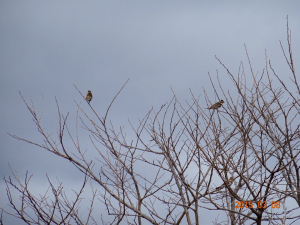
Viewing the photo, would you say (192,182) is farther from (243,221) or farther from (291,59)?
(291,59)

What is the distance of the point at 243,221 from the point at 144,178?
1.68 meters

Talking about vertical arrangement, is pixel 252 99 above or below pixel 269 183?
above

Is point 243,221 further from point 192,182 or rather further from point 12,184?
point 12,184

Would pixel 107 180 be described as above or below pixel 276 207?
above

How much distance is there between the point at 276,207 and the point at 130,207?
1843 millimetres

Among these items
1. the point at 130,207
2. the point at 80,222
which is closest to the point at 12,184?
the point at 80,222

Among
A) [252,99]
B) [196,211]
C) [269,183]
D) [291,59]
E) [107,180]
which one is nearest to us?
[291,59]

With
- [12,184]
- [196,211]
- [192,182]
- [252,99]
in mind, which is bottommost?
[196,211]

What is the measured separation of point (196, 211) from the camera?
3.54m

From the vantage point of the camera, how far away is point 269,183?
2.79 metres

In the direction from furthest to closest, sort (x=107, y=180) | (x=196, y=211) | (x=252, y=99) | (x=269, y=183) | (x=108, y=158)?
(x=108, y=158), (x=107, y=180), (x=252, y=99), (x=196, y=211), (x=269, y=183)

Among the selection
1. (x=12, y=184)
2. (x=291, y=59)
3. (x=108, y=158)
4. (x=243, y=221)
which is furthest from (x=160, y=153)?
(x=291, y=59)

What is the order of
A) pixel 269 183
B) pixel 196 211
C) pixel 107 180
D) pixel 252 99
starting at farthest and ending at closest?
pixel 107 180 < pixel 252 99 < pixel 196 211 < pixel 269 183

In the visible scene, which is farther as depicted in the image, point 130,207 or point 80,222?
point 80,222
